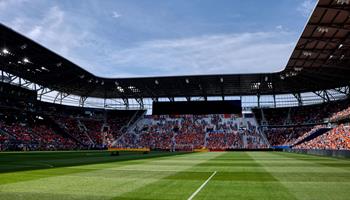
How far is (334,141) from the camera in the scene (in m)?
56.7

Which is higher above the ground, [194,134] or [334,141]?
[194,134]

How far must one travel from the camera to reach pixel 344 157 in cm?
3656

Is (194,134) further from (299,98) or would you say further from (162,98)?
(299,98)

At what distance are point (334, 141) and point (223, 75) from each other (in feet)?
89.0

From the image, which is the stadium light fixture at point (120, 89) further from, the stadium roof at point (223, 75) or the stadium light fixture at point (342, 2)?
the stadium light fixture at point (342, 2)

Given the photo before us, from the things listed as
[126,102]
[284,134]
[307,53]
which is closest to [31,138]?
[126,102]

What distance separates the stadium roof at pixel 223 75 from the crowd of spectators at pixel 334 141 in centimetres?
1027

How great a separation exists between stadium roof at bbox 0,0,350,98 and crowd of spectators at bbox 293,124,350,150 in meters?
10.3

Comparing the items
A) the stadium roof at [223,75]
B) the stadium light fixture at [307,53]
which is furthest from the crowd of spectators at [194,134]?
the stadium light fixture at [307,53]

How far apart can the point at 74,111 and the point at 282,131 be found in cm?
5484

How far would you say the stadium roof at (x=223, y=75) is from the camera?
1431 inches

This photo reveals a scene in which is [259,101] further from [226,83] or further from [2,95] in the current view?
[2,95]

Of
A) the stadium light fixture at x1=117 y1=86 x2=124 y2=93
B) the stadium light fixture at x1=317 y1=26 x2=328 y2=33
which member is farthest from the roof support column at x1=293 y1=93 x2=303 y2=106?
the stadium light fixture at x1=317 y1=26 x2=328 y2=33

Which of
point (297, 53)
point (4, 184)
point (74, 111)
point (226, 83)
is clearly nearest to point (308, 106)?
point (226, 83)
